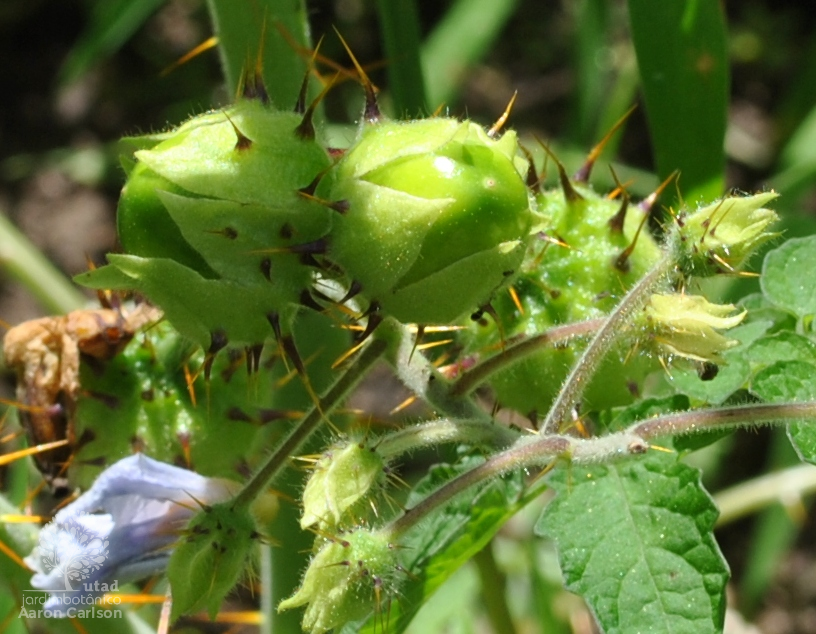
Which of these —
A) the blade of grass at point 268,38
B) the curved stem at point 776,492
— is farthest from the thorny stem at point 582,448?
the curved stem at point 776,492

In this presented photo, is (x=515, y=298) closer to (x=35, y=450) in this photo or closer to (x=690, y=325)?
(x=690, y=325)

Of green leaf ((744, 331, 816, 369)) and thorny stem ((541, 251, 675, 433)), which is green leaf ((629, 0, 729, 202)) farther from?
thorny stem ((541, 251, 675, 433))

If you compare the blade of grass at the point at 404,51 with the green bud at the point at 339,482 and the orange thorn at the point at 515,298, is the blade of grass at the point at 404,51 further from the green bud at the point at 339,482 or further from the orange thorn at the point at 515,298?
the green bud at the point at 339,482

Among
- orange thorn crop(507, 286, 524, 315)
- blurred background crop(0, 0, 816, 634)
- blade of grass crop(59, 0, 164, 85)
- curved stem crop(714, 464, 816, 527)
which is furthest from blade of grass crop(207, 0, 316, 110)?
blurred background crop(0, 0, 816, 634)

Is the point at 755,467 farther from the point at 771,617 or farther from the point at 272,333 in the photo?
the point at 272,333

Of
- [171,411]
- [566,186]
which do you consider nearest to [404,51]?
[566,186]

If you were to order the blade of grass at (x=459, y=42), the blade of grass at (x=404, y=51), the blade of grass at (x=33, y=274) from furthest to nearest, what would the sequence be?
the blade of grass at (x=459, y=42) → the blade of grass at (x=33, y=274) → the blade of grass at (x=404, y=51)
